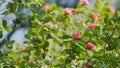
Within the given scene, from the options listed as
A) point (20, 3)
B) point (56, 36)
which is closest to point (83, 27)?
point (56, 36)

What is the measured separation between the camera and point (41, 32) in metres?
2.21

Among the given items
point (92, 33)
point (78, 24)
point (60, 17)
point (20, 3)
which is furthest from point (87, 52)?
point (78, 24)

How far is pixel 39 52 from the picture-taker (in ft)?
7.61

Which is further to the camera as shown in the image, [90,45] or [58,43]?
[58,43]

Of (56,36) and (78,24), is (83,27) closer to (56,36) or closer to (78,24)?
(78,24)

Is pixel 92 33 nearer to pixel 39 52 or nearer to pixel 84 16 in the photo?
pixel 39 52

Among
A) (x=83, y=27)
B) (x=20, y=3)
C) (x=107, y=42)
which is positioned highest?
(x=20, y=3)

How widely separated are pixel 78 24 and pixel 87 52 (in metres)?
1.09

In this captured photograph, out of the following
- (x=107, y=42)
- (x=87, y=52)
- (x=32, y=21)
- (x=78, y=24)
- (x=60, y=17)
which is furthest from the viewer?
(x=78, y=24)

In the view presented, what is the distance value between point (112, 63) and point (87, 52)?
18cm

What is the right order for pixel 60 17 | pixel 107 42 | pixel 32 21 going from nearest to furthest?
pixel 107 42 < pixel 32 21 < pixel 60 17

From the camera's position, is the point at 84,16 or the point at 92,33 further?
the point at 84,16

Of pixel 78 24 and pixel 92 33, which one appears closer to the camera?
pixel 92 33

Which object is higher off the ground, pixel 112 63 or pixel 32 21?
pixel 32 21
